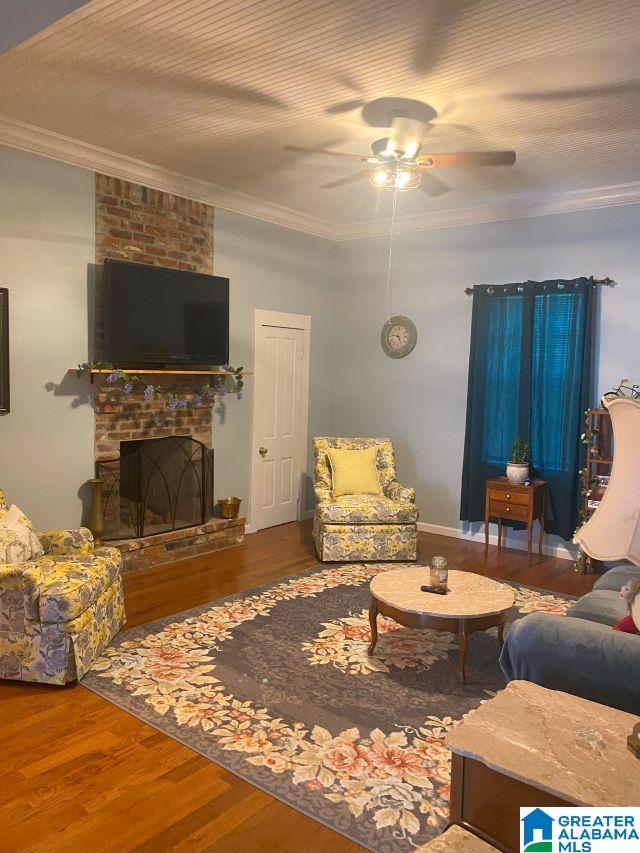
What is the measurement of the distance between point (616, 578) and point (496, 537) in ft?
8.08

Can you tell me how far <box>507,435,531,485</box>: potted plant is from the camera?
558cm

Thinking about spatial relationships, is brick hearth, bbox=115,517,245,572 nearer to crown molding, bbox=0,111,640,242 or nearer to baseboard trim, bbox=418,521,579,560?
baseboard trim, bbox=418,521,579,560

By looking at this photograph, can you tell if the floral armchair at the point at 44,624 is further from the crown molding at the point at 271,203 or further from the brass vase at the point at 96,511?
the crown molding at the point at 271,203

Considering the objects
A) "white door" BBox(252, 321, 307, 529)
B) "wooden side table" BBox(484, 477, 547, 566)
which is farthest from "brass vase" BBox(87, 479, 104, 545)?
"wooden side table" BBox(484, 477, 547, 566)

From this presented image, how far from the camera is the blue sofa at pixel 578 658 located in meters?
2.28

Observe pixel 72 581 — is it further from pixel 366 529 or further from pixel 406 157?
pixel 406 157

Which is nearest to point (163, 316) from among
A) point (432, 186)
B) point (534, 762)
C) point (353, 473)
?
point (353, 473)

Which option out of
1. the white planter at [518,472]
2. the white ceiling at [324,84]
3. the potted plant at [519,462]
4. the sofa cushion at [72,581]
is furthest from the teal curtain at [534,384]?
the sofa cushion at [72,581]

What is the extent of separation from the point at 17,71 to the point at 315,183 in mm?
2436

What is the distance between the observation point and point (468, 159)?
3729mm

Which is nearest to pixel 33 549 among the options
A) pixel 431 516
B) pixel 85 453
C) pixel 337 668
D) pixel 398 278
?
pixel 85 453

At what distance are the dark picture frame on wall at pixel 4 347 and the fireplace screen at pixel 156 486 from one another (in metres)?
0.88

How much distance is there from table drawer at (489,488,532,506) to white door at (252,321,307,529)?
2053mm

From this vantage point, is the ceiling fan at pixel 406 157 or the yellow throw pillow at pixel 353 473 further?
the yellow throw pillow at pixel 353 473
